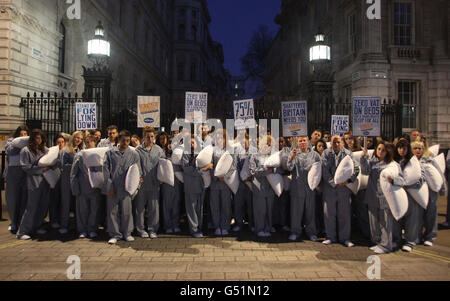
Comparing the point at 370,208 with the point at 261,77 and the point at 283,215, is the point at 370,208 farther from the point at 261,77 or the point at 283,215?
the point at 261,77

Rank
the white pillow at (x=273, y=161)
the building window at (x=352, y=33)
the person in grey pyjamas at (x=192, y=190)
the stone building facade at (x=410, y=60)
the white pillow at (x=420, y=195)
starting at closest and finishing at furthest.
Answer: the white pillow at (x=420, y=195), the white pillow at (x=273, y=161), the person in grey pyjamas at (x=192, y=190), the stone building facade at (x=410, y=60), the building window at (x=352, y=33)

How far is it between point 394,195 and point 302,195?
61.0 inches

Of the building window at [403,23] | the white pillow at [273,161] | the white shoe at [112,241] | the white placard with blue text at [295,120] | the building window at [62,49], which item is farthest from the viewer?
the building window at [403,23]

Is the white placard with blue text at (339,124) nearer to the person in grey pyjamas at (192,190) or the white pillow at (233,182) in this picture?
the white pillow at (233,182)

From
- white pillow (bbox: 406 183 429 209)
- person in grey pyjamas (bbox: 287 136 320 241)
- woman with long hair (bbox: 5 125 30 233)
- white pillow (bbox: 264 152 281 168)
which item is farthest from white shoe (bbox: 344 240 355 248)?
woman with long hair (bbox: 5 125 30 233)

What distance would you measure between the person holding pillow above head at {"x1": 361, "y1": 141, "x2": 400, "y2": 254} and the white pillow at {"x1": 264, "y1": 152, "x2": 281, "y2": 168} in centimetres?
152

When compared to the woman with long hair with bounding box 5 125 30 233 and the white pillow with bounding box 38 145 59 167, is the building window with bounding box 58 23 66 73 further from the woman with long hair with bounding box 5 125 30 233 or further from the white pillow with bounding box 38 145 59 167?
the white pillow with bounding box 38 145 59 167

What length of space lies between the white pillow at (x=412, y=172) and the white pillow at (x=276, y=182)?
2130 millimetres

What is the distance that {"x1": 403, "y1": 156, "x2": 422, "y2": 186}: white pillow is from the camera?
5.55 metres

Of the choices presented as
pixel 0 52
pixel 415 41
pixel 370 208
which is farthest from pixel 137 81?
pixel 370 208

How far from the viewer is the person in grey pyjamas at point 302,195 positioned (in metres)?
6.19

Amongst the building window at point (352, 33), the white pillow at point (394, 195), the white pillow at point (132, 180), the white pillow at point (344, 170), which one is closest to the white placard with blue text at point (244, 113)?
the white pillow at point (344, 170)

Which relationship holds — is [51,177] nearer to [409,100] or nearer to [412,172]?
[412,172]

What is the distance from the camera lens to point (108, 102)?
10.3m
